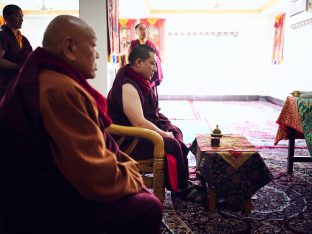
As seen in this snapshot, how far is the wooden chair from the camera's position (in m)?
1.70

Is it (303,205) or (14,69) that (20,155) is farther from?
(14,69)

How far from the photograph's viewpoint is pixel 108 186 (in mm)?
928

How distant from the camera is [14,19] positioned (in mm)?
2826

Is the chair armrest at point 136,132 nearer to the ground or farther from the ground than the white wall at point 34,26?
nearer to the ground

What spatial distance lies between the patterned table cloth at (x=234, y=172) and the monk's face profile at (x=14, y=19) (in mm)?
2086

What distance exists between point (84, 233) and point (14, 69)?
2.19m

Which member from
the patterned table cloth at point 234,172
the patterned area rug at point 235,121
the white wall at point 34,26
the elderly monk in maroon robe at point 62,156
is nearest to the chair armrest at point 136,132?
the patterned table cloth at point 234,172

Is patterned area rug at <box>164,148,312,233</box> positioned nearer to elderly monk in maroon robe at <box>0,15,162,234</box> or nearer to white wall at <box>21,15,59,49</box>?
elderly monk in maroon robe at <box>0,15,162,234</box>

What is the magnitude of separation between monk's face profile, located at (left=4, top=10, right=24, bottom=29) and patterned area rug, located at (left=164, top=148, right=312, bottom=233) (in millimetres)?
2045

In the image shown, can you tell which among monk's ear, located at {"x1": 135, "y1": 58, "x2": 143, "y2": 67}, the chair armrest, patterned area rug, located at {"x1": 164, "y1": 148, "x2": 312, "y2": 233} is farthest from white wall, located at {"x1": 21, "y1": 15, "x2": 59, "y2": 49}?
the chair armrest

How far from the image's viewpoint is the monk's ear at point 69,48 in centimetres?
97

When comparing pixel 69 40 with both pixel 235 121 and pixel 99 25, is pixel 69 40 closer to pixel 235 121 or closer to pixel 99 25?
pixel 99 25

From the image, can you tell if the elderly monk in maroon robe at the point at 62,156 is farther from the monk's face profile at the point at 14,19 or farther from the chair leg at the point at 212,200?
the monk's face profile at the point at 14,19

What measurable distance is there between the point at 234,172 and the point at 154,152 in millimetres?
523
